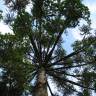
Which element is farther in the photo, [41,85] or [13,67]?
[41,85]

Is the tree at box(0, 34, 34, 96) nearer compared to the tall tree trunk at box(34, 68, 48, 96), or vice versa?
the tree at box(0, 34, 34, 96)

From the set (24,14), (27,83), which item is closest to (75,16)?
(24,14)

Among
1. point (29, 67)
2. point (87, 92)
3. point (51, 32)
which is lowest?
Result: point (87, 92)

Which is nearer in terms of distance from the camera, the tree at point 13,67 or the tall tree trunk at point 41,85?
the tree at point 13,67

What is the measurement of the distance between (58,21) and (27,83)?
306 centimetres

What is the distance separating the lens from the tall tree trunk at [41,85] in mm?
18906

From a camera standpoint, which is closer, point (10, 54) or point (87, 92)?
point (10, 54)

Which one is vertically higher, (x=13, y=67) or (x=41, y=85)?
(x=13, y=67)

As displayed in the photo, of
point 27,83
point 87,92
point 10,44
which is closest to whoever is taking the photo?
point 10,44

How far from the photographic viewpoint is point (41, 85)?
19.2 m

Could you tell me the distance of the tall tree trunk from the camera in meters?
18.9

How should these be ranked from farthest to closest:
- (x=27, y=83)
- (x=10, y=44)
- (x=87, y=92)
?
1. (x=87, y=92)
2. (x=27, y=83)
3. (x=10, y=44)

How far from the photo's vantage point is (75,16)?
62.6 ft

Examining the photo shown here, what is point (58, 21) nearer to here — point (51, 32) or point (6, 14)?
point (51, 32)
